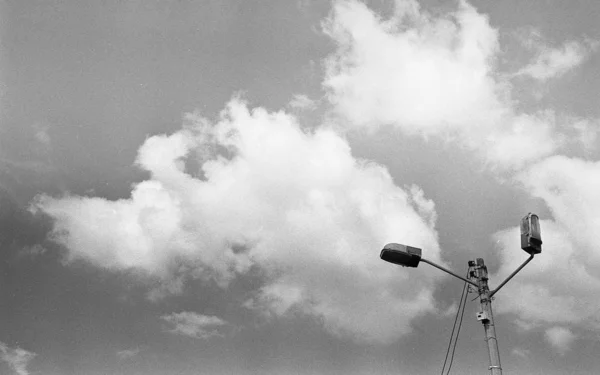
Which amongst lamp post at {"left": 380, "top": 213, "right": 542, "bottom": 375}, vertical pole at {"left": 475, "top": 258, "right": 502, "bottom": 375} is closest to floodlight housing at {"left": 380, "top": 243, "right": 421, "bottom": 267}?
lamp post at {"left": 380, "top": 213, "right": 542, "bottom": 375}

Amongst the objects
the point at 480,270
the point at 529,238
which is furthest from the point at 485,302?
the point at 529,238

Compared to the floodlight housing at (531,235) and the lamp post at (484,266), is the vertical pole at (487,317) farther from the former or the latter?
the floodlight housing at (531,235)

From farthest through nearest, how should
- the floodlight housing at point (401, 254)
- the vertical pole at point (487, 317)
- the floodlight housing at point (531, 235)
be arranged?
the floodlight housing at point (401, 254)
the floodlight housing at point (531, 235)
the vertical pole at point (487, 317)

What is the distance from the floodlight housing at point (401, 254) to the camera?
9.00 m

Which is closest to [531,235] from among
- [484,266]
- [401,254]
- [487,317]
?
[484,266]

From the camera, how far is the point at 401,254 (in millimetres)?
9047

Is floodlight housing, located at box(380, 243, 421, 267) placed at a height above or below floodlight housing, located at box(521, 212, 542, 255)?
below

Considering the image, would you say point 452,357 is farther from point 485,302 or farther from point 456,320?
point 485,302

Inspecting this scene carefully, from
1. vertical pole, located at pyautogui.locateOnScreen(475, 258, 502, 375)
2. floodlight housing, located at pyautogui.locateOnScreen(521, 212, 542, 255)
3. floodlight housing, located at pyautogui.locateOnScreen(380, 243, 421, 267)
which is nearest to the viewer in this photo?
vertical pole, located at pyautogui.locateOnScreen(475, 258, 502, 375)

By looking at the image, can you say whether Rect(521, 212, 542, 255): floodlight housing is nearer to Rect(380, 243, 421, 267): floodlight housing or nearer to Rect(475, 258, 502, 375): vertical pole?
Rect(475, 258, 502, 375): vertical pole

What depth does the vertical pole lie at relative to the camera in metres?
8.07

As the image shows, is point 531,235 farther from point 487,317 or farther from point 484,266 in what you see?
point 487,317

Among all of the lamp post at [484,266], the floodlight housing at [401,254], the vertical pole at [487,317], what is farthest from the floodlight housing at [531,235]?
the floodlight housing at [401,254]

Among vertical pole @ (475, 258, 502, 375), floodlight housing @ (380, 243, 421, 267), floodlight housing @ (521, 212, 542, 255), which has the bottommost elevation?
vertical pole @ (475, 258, 502, 375)
